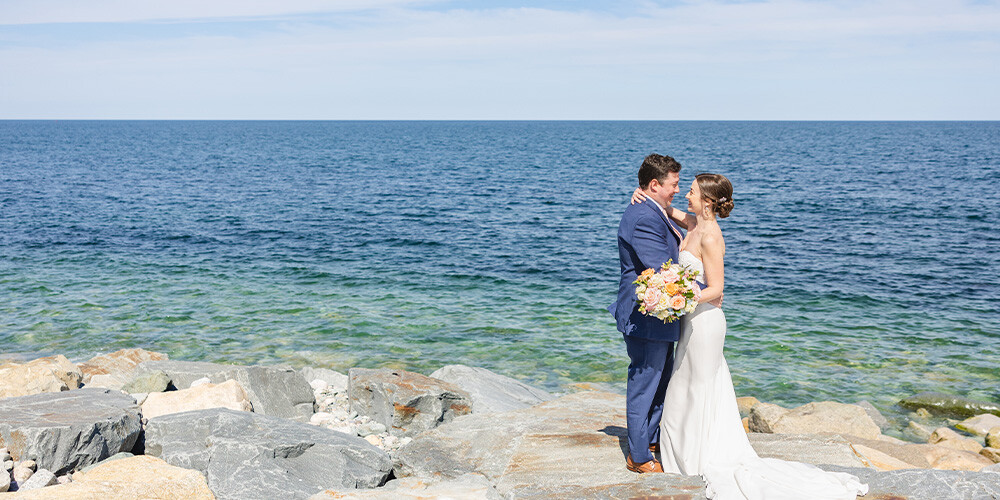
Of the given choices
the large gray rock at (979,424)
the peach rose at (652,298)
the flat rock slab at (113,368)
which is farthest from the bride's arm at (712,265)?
the flat rock slab at (113,368)

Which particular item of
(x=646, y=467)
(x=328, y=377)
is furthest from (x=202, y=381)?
(x=646, y=467)

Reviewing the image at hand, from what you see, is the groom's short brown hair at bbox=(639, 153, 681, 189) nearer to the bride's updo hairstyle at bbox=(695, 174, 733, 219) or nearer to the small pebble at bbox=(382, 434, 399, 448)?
the bride's updo hairstyle at bbox=(695, 174, 733, 219)

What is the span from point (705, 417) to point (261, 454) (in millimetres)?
4528

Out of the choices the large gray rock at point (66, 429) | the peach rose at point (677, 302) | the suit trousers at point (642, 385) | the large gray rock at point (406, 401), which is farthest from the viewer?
the large gray rock at point (406, 401)

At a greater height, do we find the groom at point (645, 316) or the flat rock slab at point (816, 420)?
the groom at point (645, 316)

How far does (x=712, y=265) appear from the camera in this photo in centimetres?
624

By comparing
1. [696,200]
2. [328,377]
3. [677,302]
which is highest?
[696,200]

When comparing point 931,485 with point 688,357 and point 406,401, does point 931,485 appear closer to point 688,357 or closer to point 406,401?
point 688,357

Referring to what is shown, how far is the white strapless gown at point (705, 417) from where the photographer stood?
625 centimetres

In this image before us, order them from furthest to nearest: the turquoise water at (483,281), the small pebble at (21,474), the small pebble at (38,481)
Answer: the turquoise water at (483,281), the small pebble at (21,474), the small pebble at (38,481)

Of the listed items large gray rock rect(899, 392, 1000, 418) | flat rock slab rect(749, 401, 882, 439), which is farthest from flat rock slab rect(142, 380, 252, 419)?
large gray rock rect(899, 392, 1000, 418)

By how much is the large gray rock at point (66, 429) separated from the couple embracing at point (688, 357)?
18.4ft

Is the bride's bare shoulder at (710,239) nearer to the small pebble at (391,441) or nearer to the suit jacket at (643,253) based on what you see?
the suit jacket at (643,253)

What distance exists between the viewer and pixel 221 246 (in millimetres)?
27453
